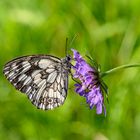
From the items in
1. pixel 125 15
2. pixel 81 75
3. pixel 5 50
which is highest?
pixel 125 15

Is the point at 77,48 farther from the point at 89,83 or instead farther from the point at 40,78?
the point at 89,83

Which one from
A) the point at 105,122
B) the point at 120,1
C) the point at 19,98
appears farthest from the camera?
the point at 120,1

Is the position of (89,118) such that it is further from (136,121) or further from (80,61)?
(80,61)

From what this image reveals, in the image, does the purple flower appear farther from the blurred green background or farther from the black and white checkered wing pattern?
the blurred green background

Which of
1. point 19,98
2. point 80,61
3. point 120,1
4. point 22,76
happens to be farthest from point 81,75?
point 120,1

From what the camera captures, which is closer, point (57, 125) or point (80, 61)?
point (80, 61)

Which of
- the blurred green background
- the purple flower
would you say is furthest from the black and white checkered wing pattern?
the blurred green background

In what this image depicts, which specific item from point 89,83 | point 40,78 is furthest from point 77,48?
point 89,83
